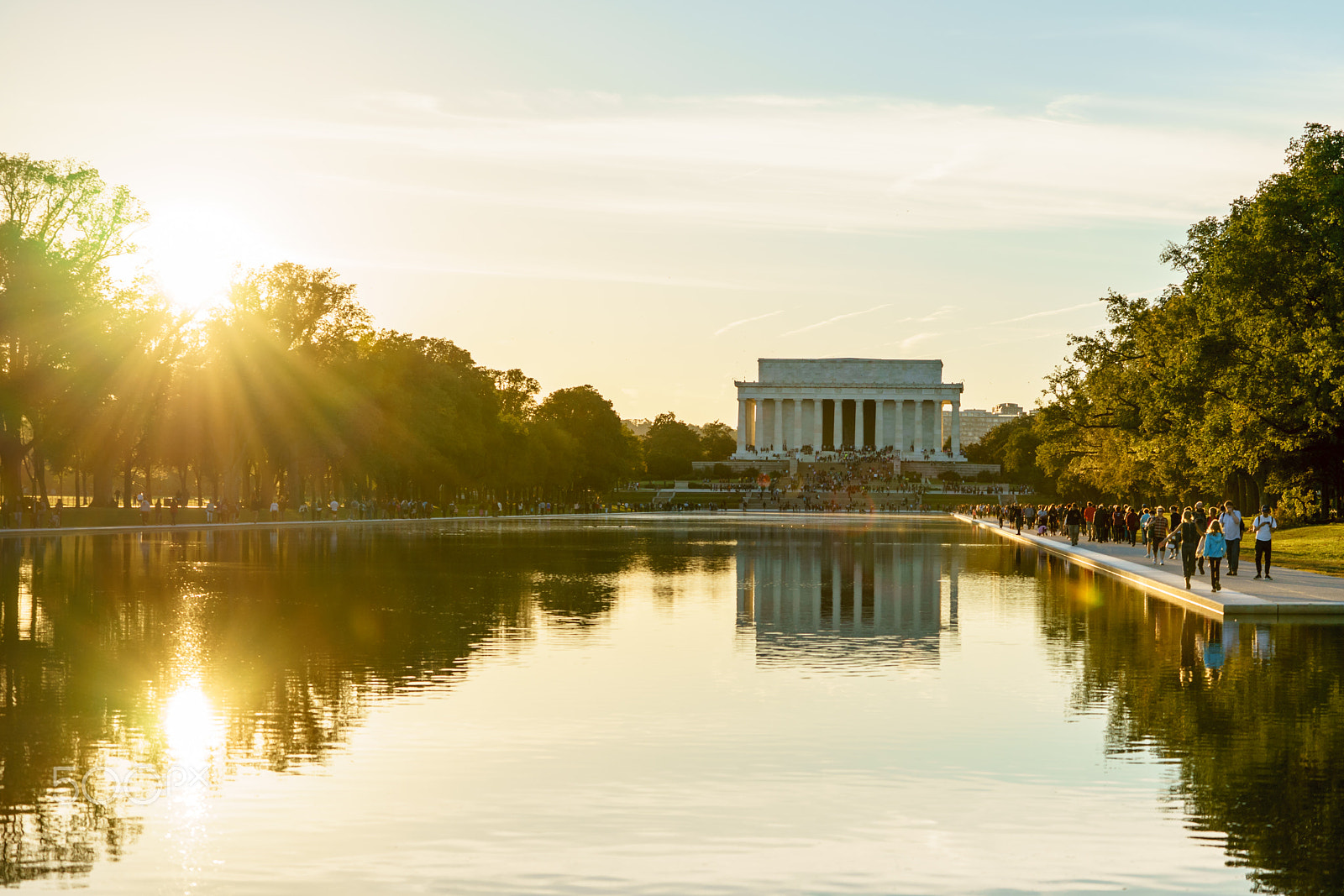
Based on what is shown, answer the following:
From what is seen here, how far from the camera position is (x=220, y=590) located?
28.4m

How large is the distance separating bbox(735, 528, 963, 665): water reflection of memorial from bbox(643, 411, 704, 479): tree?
13280 cm

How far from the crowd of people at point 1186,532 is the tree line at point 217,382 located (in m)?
33.3

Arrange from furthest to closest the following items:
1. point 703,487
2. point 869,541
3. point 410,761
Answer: point 703,487 → point 869,541 → point 410,761

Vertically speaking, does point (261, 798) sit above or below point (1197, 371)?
below

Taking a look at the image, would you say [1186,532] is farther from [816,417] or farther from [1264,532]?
[816,417]

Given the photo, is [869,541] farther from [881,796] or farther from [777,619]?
[881,796]

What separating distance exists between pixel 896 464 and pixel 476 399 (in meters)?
92.9

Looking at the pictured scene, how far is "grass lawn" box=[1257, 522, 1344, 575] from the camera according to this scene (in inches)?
1578

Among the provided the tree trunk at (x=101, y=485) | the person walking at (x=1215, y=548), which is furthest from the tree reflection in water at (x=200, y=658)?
the tree trunk at (x=101, y=485)

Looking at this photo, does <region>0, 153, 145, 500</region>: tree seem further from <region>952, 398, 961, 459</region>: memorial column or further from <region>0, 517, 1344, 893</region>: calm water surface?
<region>952, 398, 961, 459</region>: memorial column

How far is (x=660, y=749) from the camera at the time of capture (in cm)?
1181

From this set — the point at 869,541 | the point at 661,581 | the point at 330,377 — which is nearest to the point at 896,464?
the point at 330,377

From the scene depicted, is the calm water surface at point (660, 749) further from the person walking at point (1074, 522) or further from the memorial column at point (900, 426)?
the memorial column at point (900, 426)

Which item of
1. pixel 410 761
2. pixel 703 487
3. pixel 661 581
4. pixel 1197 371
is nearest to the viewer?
pixel 410 761
